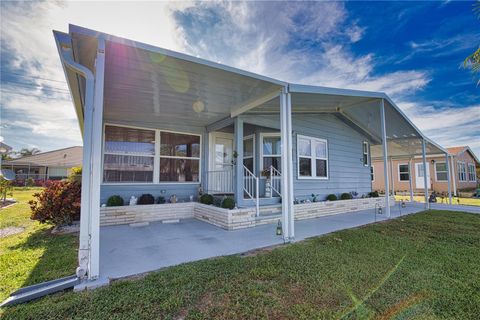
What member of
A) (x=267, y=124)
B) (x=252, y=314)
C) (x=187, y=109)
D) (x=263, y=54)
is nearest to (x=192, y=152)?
(x=187, y=109)

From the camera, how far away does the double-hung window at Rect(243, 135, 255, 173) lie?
25.7ft

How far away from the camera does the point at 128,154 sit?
22.2 feet

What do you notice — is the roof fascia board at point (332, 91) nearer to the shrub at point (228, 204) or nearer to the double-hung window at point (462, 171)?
the shrub at point (228, 204)

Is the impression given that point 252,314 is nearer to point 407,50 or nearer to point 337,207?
point 337,207

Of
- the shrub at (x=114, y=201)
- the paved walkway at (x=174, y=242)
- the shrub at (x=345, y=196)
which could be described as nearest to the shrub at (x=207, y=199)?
the paved walkway at (x=174, y=242)

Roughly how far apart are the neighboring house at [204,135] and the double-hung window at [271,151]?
4 centimetres

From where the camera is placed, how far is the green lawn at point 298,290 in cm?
215

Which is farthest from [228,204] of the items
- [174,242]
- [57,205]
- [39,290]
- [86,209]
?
[57,205]

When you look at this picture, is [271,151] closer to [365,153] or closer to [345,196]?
[345,196]

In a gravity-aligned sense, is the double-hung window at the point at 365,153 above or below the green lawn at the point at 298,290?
above

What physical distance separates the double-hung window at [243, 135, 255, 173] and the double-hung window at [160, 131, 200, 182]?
1.71m

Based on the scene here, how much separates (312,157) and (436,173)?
1737cm

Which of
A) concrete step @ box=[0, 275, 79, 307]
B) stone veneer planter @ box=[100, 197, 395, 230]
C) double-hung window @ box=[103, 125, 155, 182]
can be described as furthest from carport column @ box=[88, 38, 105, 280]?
double-hung window @ box=[103, 125, 155, 182]

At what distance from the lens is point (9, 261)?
3.44m
